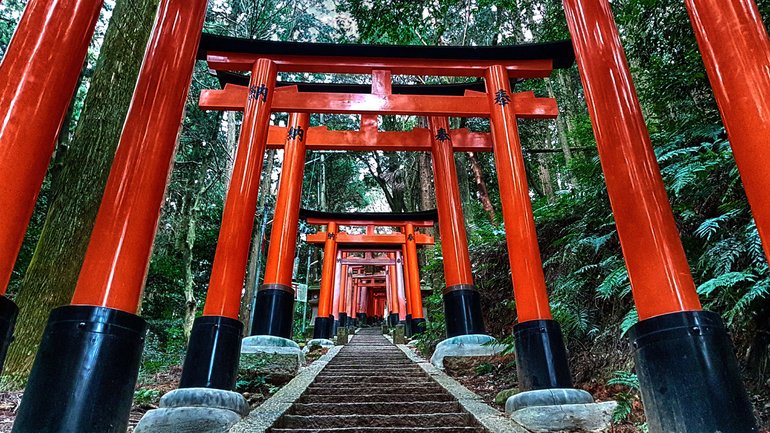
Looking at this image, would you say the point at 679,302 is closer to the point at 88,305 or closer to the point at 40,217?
the point at 88,305

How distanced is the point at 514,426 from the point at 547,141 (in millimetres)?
13205

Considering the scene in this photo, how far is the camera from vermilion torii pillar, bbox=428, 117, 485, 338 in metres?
6.43

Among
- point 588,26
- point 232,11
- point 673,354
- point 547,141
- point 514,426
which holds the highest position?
point 232,11

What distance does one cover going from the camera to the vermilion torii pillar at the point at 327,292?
521 inches

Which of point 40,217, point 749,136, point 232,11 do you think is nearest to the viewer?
point 749,136

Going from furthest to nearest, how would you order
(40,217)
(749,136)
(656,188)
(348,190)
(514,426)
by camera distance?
(348,190) → (40,217) → (514,426) → (656,188) → (749,136)

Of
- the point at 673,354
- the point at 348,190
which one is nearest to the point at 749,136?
the point at 673,354

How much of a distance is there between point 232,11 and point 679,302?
15.3 metres

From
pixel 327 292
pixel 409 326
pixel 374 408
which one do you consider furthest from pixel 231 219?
pixel 409 326

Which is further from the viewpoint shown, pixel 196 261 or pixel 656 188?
pixel 196 261

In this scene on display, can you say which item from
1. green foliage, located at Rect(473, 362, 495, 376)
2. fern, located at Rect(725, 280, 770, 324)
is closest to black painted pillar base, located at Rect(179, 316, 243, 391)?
green foliage, located at Rect(473, 362, 495, 376)

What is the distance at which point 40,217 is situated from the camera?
8.57 metres

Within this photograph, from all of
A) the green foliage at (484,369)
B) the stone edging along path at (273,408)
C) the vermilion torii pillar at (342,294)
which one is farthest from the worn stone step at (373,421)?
the vermilion torii pillar at (342,294)

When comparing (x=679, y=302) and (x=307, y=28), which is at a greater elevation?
(x=307, y=28)
